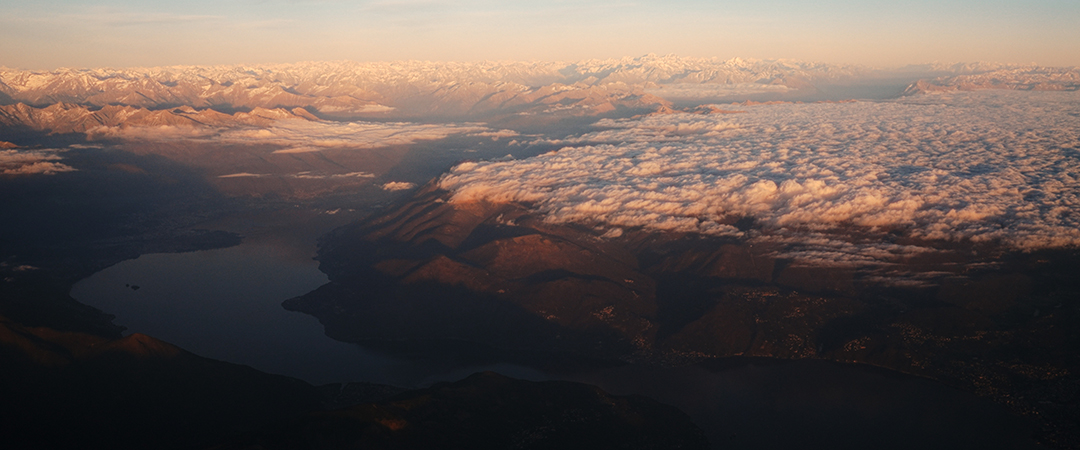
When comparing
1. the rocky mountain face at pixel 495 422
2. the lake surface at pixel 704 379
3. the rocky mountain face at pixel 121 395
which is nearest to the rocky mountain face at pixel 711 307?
the lake surface at pixel 704 379

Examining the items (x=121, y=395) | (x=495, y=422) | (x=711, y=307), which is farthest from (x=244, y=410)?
(x=711, y=307)

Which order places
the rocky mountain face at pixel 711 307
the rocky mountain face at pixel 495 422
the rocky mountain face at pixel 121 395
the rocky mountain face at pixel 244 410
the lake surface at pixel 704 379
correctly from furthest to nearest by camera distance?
1. the rocky mountain face at pixel 711 307
2. the lake surface at pixel 704 379
3. the rocky mountain face at pixel 121 395
4. the rocky mountain face at pixel 244 410
5. the rocky mountain face at pixel 495 422

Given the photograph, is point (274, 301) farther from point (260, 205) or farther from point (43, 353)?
point (260, 205)

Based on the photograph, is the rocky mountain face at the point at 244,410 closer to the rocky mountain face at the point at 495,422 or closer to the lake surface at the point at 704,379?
the rocky mountain face at the point at 495,422

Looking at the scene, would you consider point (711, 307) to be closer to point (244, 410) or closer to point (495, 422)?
point (495, 422)

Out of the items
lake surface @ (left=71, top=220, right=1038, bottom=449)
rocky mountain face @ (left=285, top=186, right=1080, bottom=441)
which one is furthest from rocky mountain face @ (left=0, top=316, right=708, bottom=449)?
rocky mountain face @ (left=285, top=186, right=1080, bottom=441)

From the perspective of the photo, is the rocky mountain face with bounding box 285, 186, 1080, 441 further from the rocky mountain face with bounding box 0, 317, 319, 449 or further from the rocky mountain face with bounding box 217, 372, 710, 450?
the rocky mountain face with bounding box 0, 317, 319, 449

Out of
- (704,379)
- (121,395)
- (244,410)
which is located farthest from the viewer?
(704,379)
